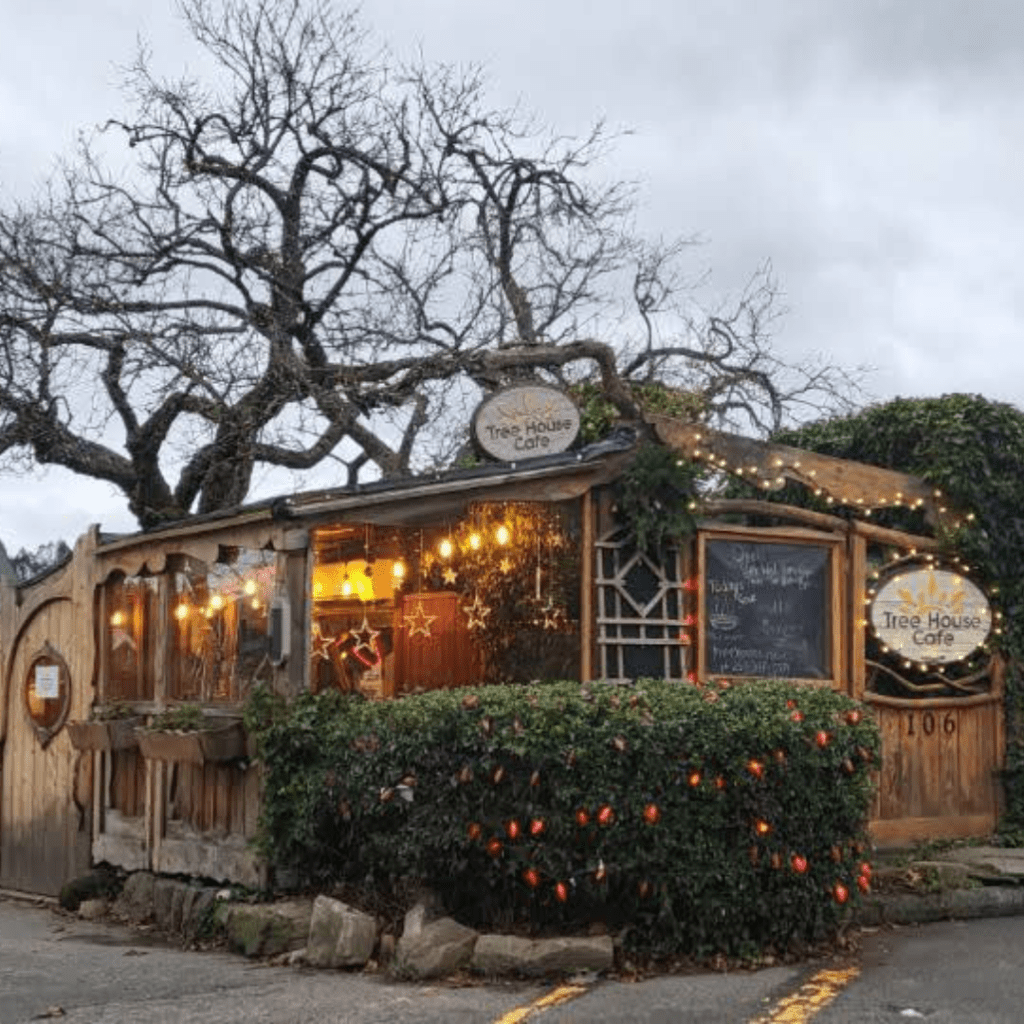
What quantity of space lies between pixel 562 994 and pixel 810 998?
119cm

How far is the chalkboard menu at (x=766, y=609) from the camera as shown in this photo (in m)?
10.4

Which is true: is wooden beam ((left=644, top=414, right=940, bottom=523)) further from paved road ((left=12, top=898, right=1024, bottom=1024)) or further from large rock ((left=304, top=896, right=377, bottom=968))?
large rock ((left=304, top=896, right=377, bottom=968))

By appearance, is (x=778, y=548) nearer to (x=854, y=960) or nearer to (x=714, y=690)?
(x=714, y=690)

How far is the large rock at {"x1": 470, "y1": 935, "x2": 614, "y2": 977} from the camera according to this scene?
732 centimetres

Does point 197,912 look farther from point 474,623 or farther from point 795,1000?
point 795,1000

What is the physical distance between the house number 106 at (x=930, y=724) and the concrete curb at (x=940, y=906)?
69.9 inches

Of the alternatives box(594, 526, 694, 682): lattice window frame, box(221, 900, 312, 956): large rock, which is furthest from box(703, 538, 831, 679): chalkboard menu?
box(221, 900, 312, 956): large rock

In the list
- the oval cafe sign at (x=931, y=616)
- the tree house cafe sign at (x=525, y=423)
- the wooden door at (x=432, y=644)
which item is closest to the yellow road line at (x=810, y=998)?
the oval cafe sign at (x=931, y=616)

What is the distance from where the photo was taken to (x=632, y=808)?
750cm

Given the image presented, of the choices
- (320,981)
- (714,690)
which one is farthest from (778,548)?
(320,981)

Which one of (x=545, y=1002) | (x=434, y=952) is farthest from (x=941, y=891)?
(x=434, y=952)

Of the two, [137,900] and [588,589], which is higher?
[588,589]

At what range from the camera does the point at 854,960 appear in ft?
25.2

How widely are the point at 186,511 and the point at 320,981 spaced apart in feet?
41.1
